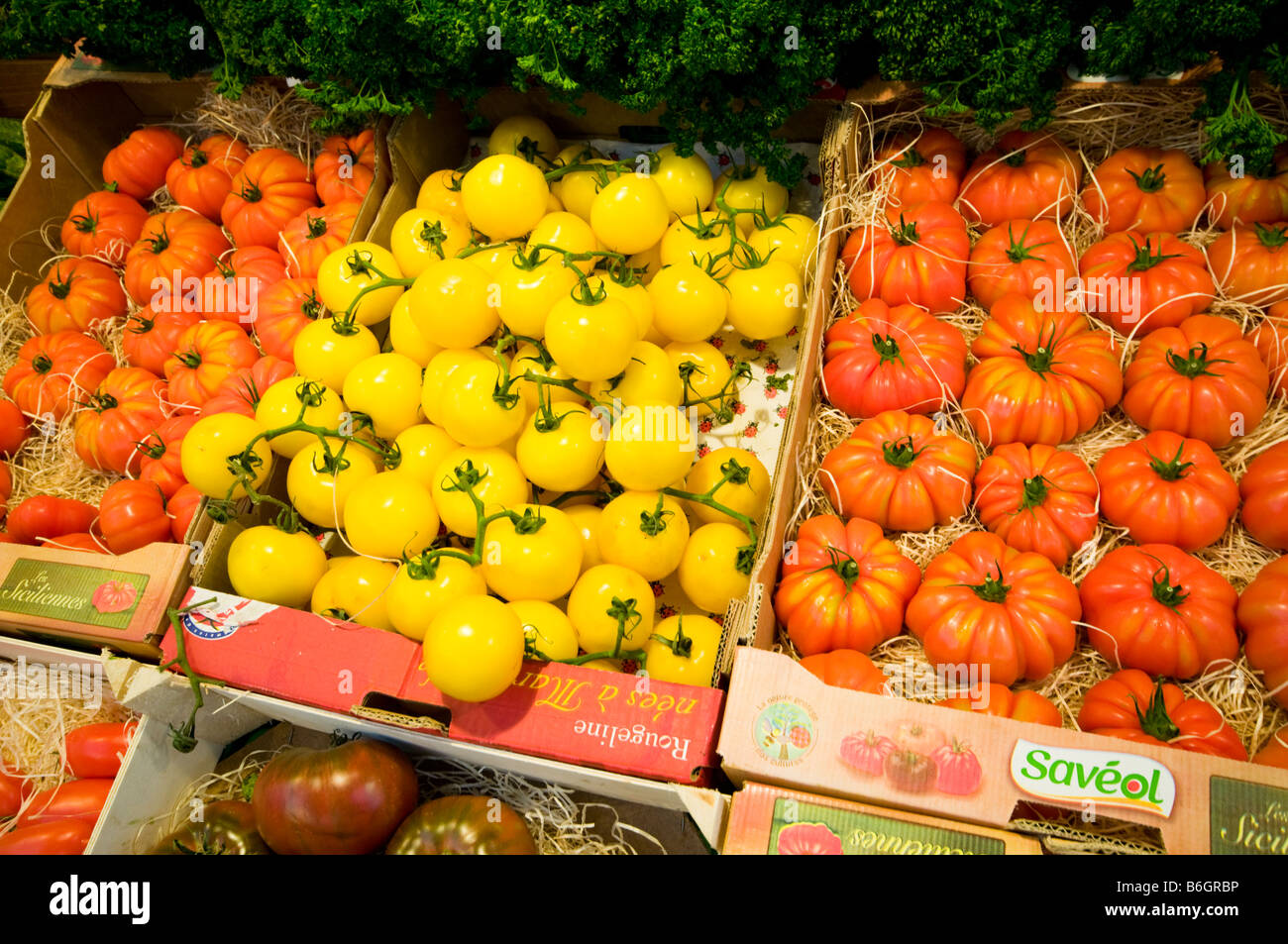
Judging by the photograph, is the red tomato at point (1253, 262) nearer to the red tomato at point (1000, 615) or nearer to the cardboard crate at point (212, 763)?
the red tomato at point (1000, 615)

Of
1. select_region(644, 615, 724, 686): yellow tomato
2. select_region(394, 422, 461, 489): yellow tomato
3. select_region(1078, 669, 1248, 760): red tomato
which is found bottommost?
select_region(1078, 669, 1248, 760): red tomato

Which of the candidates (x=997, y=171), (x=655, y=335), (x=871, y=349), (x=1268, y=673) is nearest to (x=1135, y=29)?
(x=997, y=171)

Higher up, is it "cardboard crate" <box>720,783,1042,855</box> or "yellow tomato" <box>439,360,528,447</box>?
"yellow tomato" <box>439,360,528,447</box>

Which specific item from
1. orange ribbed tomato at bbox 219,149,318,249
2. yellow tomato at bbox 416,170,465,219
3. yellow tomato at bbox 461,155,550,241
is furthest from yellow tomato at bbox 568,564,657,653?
orange ribbed tomato at bbox 219,149,318,249

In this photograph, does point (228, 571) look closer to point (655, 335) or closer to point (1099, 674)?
point (655, 335)

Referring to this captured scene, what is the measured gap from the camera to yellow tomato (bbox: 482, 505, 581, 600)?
5.67 feet

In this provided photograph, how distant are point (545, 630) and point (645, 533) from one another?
305 millimetres

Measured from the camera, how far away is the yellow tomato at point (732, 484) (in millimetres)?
1874

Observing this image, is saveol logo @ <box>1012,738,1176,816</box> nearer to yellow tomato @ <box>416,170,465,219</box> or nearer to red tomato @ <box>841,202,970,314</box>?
→ red tomato @ <box>841,202,970,314</box>

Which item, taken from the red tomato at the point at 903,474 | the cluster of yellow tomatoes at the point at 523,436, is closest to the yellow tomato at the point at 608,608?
the cluster of yellow tomatoes at the point at 523,436

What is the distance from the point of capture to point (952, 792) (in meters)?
1.45

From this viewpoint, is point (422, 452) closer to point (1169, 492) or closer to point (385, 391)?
point (385, 391)

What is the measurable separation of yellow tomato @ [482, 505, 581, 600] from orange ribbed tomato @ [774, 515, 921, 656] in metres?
0.49

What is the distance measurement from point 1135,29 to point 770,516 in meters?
1.41
